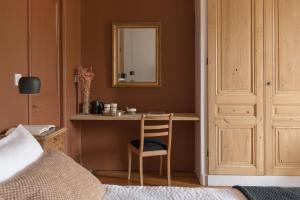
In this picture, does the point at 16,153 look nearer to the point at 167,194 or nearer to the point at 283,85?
the point at 167,194

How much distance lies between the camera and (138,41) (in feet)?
14.1

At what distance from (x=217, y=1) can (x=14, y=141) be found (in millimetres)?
2867

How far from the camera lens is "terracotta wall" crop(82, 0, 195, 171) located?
4.28m

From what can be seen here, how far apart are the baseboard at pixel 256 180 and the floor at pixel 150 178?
236 mm

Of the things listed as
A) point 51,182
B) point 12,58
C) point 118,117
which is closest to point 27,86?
point 12,58

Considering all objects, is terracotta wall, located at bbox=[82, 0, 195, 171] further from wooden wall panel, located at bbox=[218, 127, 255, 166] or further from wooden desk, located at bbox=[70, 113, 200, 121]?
wooden wall panel, located at bbox=[218, 127, 255, 166]

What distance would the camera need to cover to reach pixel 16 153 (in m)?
1.40

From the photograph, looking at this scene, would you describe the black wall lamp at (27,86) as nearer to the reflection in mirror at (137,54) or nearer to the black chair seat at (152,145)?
the black chair seat at (152,145)

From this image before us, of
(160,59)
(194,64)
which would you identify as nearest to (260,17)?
(194,64)

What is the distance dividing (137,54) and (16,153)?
305 cm

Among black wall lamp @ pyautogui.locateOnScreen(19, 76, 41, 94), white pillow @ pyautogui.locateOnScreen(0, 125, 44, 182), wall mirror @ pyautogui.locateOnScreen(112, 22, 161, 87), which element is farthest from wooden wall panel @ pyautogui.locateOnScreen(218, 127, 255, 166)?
white pillow @ pyautogui.locateOnScreen(0, 125, 44, 182)

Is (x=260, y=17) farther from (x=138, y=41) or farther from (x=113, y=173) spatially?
(x=113, y=173)

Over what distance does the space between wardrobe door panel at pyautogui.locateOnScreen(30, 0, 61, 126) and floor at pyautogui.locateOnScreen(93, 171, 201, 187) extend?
1.00 m

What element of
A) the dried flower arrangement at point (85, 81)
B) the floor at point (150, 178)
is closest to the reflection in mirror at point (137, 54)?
the dried flower arrangement at point (85, 81)
